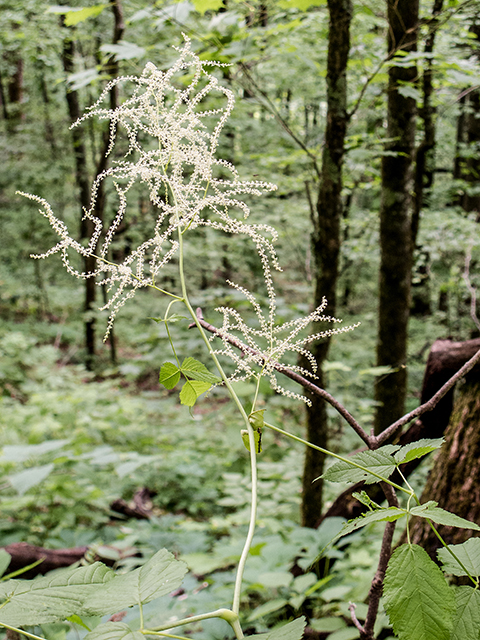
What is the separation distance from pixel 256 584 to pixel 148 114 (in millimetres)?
1965

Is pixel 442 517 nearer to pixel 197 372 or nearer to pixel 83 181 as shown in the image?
pixel 197 372

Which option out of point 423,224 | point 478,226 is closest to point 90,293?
point 423,224

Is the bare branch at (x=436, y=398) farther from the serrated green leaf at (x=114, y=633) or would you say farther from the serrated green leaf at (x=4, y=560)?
the serrated green leaf at (x=4, y=560)

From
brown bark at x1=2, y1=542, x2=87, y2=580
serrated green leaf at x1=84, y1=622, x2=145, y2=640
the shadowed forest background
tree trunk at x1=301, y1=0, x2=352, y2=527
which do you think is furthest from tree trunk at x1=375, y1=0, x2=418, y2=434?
brown bark at x1=2, y1=542, x2=87, y2=580

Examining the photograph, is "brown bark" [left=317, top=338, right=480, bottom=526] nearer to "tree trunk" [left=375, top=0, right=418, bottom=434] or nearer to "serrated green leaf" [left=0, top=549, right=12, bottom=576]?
"tree trunk" [left=375, top=0, right=418, bottom=434]

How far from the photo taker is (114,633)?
1.69 ft

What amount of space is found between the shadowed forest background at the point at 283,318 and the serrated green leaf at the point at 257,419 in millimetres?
203

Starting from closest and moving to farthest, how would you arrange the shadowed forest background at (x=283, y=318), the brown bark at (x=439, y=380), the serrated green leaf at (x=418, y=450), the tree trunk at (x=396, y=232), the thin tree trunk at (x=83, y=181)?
the serrated green leaf at (x=418, y=450) < the brown bark at (x=439, y=380) < the shadowed forest background at (x=283, y=318) < the tree trunk at (x=396, y=232) < the thin tree trunk at (x=83, y=181)

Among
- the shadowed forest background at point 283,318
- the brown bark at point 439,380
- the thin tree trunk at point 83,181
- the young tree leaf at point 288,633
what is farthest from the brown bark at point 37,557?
the thin tree trunk at point 83,181

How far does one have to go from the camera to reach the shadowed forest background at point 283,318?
1.88 meters

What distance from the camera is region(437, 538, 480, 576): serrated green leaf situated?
26.1 inches

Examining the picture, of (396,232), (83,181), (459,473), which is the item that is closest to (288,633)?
(459,473)

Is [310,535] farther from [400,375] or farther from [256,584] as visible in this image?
[400,375]

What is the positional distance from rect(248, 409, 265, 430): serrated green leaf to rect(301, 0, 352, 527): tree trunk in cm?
100
